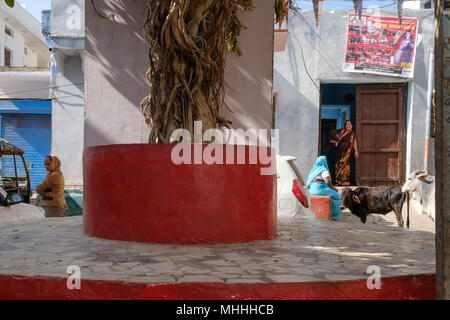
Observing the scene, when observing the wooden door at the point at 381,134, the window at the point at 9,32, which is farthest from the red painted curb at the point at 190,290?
the window at the point at 9,32

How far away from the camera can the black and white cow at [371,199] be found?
336 inches

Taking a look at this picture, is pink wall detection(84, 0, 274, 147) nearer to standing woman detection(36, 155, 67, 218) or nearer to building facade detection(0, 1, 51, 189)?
standing woman detection(36, 155, 67, 218)

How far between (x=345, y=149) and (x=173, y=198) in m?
9.41

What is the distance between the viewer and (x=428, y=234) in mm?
4223

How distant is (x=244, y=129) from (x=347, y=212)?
5.10 m

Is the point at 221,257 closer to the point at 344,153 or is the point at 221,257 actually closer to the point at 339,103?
the point at 344,153

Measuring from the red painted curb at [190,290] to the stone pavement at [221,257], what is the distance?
0.17 feet

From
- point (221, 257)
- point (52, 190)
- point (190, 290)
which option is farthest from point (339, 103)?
point (190, 290)

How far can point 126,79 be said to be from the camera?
562 centimetres

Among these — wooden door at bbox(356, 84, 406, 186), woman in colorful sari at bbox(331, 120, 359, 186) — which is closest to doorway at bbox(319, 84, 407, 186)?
wooden door at bbox(356, 84, 406, 186)

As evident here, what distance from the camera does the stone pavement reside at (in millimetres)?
2301

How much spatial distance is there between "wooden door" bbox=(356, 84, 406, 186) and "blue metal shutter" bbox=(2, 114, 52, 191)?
35.6 ft
